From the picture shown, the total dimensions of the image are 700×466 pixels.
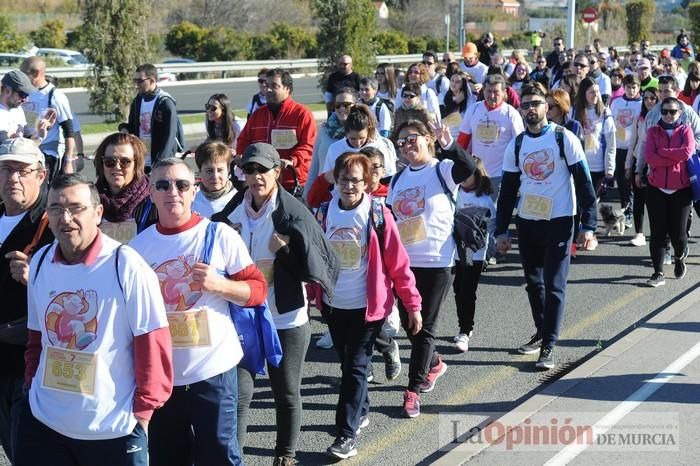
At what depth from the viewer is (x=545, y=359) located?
7.40 m

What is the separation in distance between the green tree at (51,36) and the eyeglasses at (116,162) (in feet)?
137

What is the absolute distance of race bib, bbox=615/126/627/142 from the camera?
491 inches

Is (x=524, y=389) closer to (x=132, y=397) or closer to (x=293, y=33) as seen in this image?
(x=132, y=397)

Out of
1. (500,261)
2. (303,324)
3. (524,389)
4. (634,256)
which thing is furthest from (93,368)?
(634,256)

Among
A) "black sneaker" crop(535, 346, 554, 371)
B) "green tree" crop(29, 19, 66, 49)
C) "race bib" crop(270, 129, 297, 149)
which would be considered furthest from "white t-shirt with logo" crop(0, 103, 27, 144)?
"green tree" crop(29, 19, 66, 49)

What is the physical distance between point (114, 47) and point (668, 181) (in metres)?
14.8

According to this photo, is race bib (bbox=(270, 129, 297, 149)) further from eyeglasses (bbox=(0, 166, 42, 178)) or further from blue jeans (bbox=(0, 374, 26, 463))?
blue jeans (bbox=(0, 374, 26, 463))

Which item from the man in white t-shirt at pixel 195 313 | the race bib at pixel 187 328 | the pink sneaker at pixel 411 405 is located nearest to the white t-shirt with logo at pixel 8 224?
the man in white t-shirt at pixel 195 313

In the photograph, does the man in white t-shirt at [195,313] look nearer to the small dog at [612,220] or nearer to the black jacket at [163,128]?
the black jacket at [163,128]

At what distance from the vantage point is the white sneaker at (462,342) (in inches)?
311

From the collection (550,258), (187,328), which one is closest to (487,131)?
(550,258)

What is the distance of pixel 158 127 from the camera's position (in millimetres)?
9859

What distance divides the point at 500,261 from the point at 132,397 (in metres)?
7.63

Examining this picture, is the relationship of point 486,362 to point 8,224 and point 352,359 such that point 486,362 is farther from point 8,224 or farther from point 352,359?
point 8,224
